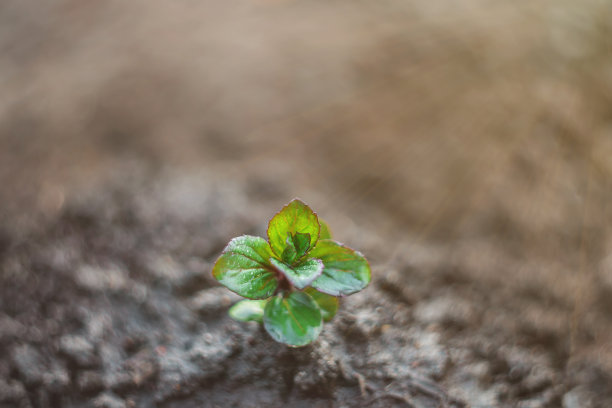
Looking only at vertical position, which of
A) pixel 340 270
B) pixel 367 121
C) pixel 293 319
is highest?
pixel 367 121

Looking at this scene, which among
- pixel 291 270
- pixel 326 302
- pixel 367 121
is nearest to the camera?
pixel 291 270

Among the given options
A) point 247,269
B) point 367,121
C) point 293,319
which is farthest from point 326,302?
point 367,121

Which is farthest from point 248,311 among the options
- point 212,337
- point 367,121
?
point 367,121

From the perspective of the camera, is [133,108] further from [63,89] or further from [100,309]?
[100,309]

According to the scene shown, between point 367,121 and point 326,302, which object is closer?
point 326,302

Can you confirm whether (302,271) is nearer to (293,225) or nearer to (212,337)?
(293,225)

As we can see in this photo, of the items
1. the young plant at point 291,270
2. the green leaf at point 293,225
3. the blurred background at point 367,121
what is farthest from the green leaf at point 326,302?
the blurred background at point 367,121

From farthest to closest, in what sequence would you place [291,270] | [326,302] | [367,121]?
[367,121] < [326,302] < [291,270]

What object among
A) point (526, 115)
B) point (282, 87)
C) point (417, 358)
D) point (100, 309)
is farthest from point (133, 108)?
point (526, 115)

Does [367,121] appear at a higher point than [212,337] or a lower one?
higher
